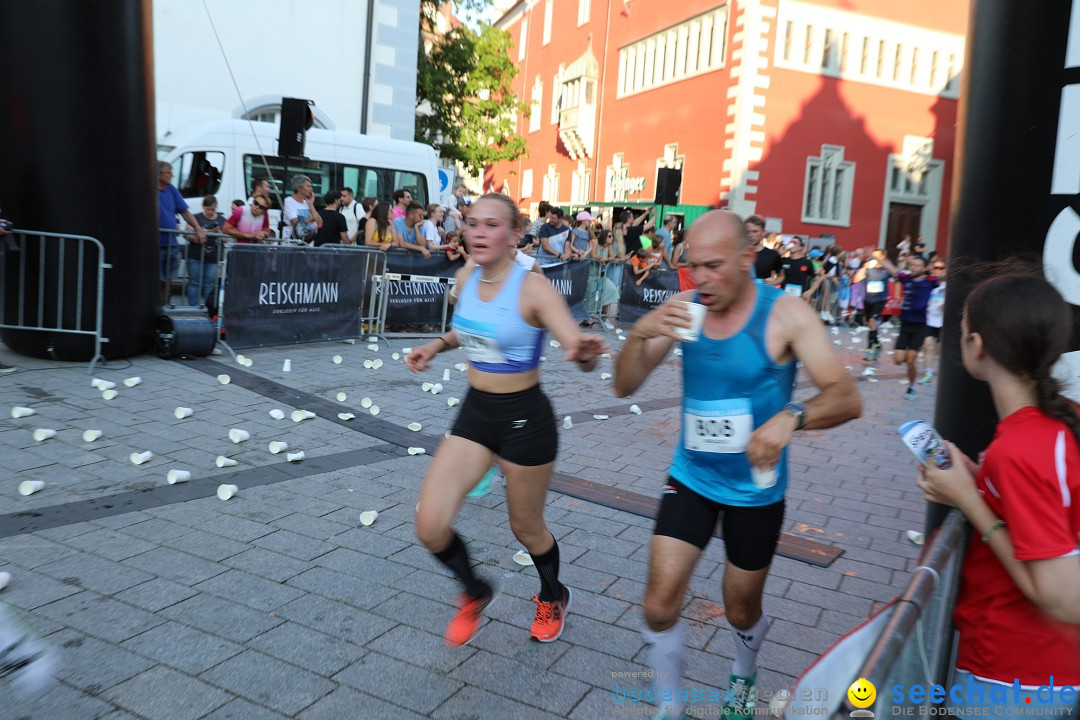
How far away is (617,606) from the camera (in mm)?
3955

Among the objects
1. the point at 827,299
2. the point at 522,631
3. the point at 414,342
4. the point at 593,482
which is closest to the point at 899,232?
the point at 827,299

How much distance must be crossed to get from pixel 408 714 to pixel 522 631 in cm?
81

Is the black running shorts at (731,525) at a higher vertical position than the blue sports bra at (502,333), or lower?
lower

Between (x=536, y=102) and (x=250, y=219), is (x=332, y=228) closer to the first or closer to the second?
(x=250, y=219)

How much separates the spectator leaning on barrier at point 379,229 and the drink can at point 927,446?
10720 millimetres

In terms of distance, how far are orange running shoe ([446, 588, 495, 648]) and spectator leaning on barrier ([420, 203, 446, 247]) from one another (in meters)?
9.73

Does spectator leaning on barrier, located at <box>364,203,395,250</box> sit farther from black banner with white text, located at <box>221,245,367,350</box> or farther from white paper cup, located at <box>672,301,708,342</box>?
white paper cup, located at <box>672,301,708,342</box>

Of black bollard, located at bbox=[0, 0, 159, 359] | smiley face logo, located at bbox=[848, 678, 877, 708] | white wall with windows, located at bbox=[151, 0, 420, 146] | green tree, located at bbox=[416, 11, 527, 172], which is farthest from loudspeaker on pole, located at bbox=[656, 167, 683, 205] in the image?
smiley face logo, located at bbox=[848, 678, 877, 708]

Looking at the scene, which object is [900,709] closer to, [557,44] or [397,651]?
[397,651]

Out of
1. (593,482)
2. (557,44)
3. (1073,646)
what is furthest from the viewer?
(557,44)

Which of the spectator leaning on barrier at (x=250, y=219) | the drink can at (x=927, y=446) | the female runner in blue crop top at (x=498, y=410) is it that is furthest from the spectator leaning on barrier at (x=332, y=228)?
the drink can at (x=927, y=446)

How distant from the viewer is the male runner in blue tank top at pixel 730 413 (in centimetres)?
272

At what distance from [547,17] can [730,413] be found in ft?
153

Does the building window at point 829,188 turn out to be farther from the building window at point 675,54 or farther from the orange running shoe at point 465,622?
the orange running shoe at point 465,622
